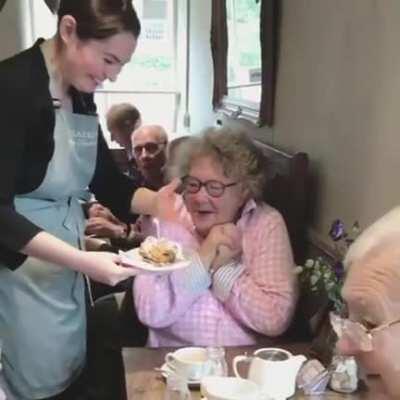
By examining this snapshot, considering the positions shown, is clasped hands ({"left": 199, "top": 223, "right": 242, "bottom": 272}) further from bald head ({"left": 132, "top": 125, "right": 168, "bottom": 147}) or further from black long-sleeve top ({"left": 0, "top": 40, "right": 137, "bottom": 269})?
bald head ({"left": 132, "top": 125, "right": 168, "bottom": 147})

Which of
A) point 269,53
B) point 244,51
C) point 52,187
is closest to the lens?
point 52,187

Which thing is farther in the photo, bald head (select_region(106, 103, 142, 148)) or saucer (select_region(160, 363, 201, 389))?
bald head (select_region(106, 103, 142, 148))

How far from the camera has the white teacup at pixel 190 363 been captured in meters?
1.43

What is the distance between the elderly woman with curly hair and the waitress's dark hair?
51 cm

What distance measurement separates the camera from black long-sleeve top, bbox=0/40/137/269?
155 cm

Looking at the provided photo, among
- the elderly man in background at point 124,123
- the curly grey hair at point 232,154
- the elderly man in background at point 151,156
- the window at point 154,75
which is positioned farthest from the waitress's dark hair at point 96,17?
the window at point 154,75

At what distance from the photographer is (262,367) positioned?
1.38m

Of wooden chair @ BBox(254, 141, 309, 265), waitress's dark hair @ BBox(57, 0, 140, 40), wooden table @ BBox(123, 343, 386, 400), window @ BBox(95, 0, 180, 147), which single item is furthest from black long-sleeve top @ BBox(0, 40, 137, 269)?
window @ BBox(95, 0, 180, 147)

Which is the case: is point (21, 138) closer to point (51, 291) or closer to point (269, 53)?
point (51, 291)

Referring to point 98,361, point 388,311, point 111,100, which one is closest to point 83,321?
point 98,361

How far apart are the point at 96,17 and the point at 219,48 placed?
1.76 m

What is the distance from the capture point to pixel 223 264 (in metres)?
1.88

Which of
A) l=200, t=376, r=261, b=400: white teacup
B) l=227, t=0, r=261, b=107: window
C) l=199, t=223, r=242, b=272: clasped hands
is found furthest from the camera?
l=227, t=0, r=261, b=107: window

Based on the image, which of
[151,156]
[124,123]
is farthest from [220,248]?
[124,123]
